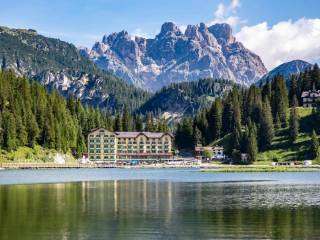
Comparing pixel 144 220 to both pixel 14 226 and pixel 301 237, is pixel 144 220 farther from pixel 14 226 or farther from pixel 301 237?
pixel 301 237

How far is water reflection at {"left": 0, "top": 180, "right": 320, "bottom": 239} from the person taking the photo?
4503 cm

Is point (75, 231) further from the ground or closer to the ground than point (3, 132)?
closer to the ground

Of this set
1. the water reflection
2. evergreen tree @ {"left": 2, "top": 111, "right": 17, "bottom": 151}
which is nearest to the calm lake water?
the water reflection

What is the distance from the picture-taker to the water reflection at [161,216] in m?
45.0

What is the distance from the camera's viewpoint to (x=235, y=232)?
4547cm

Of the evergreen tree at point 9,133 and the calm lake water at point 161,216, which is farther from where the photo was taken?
the evergreen tree at point 9,133

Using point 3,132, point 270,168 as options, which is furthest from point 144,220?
point 3,132

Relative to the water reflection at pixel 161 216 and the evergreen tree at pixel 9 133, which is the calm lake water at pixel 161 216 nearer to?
the water reflection at pixel 161 216

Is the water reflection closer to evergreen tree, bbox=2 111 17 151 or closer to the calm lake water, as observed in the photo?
the calm lake water

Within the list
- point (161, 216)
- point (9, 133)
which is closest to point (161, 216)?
point (161, 216)

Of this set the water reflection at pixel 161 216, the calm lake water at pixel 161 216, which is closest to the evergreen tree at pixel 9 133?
the calm lake water at pixel 161 216

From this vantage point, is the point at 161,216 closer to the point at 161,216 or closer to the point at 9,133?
the point at 161,216

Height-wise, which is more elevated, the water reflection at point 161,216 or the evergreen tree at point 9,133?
the evergreen tree at point 9,133

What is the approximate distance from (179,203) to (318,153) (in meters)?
140
